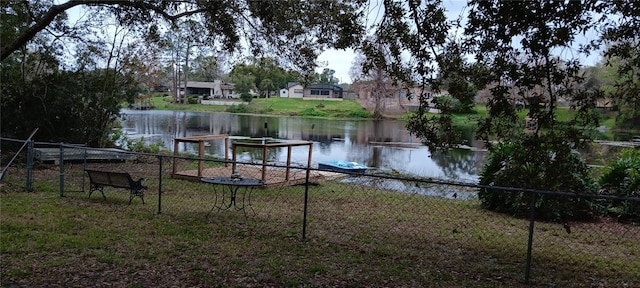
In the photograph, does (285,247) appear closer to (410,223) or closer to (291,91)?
(410,223)

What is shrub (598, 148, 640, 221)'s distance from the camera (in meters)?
Answer: 10.4

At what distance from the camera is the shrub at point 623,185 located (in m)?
10.4

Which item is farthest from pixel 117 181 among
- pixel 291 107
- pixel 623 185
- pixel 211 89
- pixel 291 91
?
pixel 211 89

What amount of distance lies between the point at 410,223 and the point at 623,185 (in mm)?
5089

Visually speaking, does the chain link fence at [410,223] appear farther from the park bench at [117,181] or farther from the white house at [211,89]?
the white house at [211,89]

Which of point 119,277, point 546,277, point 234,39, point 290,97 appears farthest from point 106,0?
point 290,97

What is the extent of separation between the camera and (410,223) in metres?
9.32

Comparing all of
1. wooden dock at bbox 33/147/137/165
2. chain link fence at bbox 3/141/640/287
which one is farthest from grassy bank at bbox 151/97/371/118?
chain link fence at bbox 3/141/640/287

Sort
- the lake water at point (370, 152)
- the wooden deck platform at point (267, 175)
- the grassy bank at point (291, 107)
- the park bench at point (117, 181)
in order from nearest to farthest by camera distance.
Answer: the park bench at point (117, 181)
the wooden deck platform at point (267, 175)
the lake water at point (370, 152)
the grassy bank at point (291, 107)

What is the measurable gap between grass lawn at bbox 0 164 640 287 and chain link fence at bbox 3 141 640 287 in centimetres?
4

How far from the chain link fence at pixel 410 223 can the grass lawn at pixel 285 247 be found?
4 centimetres

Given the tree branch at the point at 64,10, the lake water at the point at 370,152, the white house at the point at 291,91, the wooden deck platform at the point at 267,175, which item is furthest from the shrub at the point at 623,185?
the white house at the point at 291,91

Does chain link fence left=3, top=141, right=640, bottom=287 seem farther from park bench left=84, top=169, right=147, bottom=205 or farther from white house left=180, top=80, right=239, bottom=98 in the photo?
white house left=180, top=80, right=239, bottom=98

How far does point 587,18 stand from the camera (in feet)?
18.5
